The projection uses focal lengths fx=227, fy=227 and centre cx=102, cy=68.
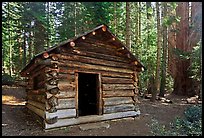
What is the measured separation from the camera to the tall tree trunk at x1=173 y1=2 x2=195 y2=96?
811 inches

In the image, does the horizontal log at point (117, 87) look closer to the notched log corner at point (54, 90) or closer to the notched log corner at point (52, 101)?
the notched log corner at point (54, 90)

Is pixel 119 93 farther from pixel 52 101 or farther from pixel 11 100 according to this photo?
pixel 11 100

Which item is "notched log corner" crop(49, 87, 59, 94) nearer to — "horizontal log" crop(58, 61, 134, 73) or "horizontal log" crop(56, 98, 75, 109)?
"horizontal log" crop(56, 98, 75, 109)

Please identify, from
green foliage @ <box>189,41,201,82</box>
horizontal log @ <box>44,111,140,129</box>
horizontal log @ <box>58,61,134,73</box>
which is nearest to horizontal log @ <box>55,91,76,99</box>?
horizontal log @ <box>44,111,140,129</box>

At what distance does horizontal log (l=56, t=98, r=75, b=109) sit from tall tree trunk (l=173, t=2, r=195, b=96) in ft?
46.5

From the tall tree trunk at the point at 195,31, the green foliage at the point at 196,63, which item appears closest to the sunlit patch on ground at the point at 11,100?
the green foliage at the point at 196,63

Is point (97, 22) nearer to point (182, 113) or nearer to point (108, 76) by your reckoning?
point (108, 76)

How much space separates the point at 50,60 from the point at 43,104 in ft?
5.98

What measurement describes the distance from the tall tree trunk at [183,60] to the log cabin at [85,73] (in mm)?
10592

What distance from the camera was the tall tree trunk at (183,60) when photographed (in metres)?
20.6

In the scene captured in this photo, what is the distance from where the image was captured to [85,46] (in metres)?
9.71

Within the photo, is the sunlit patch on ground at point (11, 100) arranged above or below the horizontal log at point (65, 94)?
below

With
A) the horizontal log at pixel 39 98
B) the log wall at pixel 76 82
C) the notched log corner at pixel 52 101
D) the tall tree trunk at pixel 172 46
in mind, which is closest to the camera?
the notched log corner at pixel 52 101

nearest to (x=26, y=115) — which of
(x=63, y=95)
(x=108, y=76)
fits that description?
(x=63, y=95)
